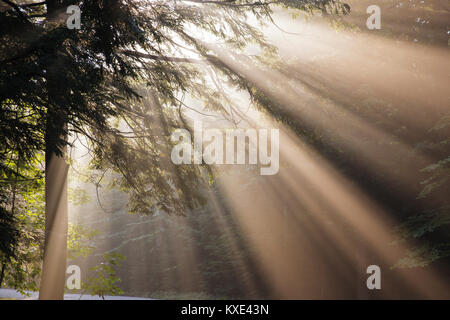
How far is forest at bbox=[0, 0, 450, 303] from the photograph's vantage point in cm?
452

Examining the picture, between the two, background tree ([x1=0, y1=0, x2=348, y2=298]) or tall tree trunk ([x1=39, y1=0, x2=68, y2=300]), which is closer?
background tree ([x1=0, y1=0, x2=348, y2=298])

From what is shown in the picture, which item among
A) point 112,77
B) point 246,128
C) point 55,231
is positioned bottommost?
point 55,231

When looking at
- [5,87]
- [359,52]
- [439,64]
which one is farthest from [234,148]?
[439,64]

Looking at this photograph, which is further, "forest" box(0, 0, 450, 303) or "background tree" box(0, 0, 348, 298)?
"forest" box(0, 0, 450, 303)

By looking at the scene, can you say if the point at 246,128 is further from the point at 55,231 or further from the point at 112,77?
the point at 55,231

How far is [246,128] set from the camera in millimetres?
7543

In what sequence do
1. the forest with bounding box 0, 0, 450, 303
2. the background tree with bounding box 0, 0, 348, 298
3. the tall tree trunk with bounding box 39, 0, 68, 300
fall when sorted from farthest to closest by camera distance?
the tall tree trunk with bounding box 39, 0, 68, 300, the forest with bounding box 0, 0, 450, 303, the background tree with bounding box 0, 0, 348, 298

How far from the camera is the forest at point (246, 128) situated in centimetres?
452

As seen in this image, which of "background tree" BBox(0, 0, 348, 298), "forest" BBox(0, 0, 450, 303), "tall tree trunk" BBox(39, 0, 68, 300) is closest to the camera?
"background tree" BBox(0, 0, 348, 298)

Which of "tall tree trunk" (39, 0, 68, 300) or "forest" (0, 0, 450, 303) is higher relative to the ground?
"forest" (0, 0, 450, 303)

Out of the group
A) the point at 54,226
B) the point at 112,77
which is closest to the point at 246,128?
the point at 112,77

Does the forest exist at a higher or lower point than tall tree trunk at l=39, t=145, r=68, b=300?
higher

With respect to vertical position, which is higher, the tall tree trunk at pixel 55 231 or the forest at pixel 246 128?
the forest at pixel 246 128
